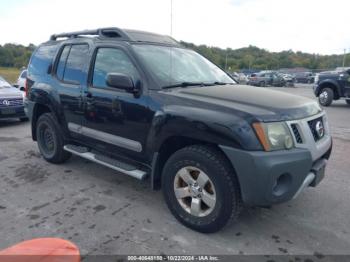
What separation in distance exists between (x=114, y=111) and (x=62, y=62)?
61.6 inches

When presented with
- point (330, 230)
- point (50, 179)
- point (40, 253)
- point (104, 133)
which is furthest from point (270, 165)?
point (50, 179)

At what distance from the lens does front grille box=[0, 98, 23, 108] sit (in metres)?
8.21

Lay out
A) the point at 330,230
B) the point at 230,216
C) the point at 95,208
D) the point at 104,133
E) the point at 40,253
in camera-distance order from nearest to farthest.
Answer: the point at 40,253 < the point at 230,216 < the point at 330,230 < the point at 95,208 < the point at 104,133

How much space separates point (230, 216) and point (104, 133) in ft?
6.10

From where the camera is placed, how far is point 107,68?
3.98 metres

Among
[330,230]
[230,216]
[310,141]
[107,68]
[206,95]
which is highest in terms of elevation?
[107,68]

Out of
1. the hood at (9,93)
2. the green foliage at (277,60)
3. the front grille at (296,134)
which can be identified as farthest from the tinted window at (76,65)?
the green foliage at (277,60)

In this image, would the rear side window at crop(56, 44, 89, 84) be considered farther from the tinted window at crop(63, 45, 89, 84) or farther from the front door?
the front door

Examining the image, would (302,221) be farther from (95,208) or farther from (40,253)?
(40,253)

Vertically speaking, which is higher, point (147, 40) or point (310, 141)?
point (147, 40)

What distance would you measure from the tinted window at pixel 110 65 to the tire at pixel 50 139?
4.04 feet

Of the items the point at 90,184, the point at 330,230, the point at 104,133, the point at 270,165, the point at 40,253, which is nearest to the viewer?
the point at 40,253

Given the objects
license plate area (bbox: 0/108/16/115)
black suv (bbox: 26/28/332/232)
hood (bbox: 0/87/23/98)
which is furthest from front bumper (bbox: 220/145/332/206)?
hood (bbox: 0/87/23/98)

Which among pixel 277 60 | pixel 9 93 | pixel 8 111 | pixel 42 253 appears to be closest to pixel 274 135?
pixel 42 253
